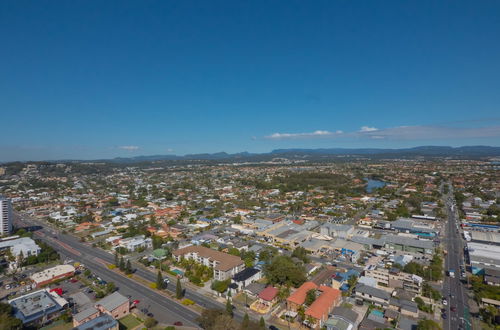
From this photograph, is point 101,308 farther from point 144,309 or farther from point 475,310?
point 475,310

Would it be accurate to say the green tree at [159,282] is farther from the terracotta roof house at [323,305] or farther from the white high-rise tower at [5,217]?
the white high-rise tower at [5,217]

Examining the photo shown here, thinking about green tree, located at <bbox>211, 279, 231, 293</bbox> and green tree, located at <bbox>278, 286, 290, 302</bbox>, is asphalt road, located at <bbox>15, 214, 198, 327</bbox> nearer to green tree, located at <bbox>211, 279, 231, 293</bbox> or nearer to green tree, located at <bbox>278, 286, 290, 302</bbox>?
green tree, located at <bbox>211, 279, 231, 293</bbox>

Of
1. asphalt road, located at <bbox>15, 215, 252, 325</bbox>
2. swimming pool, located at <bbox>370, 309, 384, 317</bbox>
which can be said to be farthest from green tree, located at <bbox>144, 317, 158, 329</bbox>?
swimming pool, located at <bbox>370, 309, 384, 317</bbox>

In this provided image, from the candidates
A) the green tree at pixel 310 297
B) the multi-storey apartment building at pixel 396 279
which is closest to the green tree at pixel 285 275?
the green tree at pixel 310 297

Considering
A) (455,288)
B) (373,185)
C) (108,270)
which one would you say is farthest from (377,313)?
(373,185)

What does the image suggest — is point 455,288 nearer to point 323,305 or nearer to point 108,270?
point 323,305

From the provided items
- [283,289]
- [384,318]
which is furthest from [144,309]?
[384,318]
